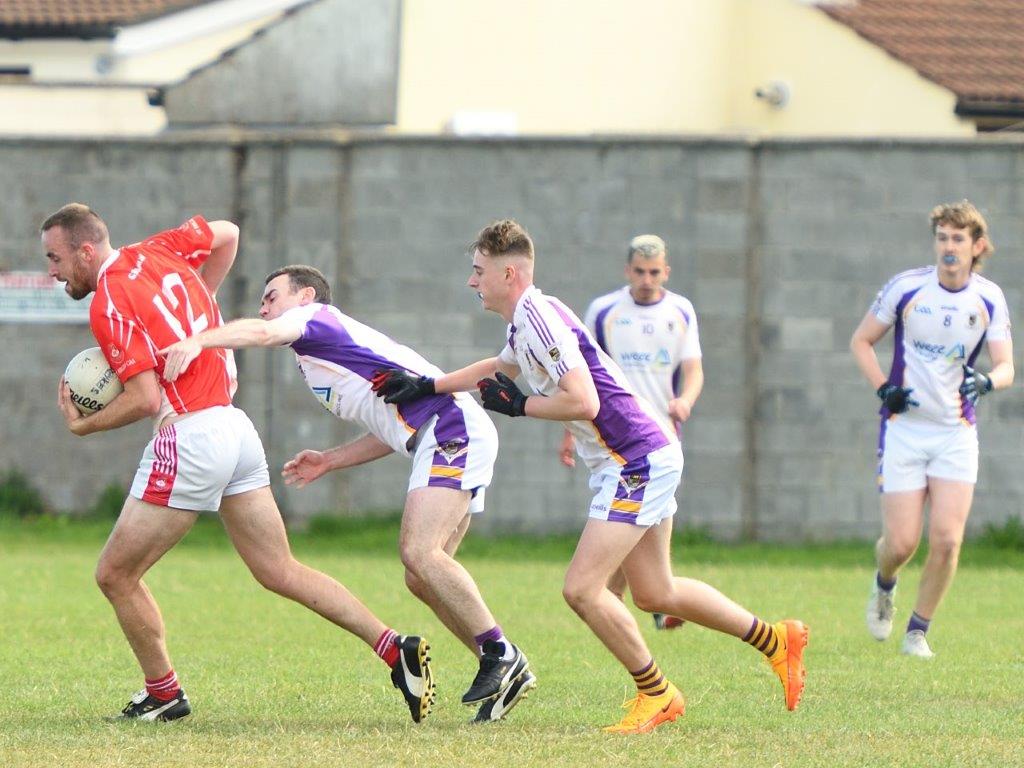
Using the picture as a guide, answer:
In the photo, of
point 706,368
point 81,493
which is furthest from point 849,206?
point 81,493

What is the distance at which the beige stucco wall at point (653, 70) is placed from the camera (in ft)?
74.1

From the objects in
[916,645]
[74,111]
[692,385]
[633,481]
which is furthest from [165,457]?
[74,111]

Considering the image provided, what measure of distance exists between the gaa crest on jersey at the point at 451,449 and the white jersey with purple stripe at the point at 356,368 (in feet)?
0.52

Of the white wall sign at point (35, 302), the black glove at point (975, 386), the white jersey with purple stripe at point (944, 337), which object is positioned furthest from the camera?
the white wall sign at point (35, 302)

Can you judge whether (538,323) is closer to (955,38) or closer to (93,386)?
(93,386)

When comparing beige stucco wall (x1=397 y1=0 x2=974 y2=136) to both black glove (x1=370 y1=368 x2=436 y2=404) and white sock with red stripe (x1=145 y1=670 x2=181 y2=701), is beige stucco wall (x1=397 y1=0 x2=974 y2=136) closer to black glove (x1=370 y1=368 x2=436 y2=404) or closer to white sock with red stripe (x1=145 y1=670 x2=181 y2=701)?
black glove (x1=370 y1=368 x2=436 y2=404)

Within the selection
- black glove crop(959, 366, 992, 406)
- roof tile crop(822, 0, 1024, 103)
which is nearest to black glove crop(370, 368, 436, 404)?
black glove crop(959, 366, 992, 406)

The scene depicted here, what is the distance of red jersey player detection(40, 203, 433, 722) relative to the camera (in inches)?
291

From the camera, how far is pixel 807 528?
15.2 meters

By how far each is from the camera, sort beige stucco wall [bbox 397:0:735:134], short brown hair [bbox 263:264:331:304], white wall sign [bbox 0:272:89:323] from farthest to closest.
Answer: beige stucco wall [bbox 397:0:735:134] → white wall sign [bbox 0:272:89:323] → short brown hair [bbox 263:264:331:304]

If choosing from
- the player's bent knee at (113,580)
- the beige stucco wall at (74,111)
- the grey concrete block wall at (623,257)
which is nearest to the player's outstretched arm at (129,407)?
the player's bent knee at (113,580)

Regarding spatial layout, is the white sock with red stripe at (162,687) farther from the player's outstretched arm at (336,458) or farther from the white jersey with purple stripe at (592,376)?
the white jersey with purple stripe at (592,376)

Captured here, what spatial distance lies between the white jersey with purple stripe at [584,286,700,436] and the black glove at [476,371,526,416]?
4070 millimetres

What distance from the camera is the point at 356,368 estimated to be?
7914 mm
